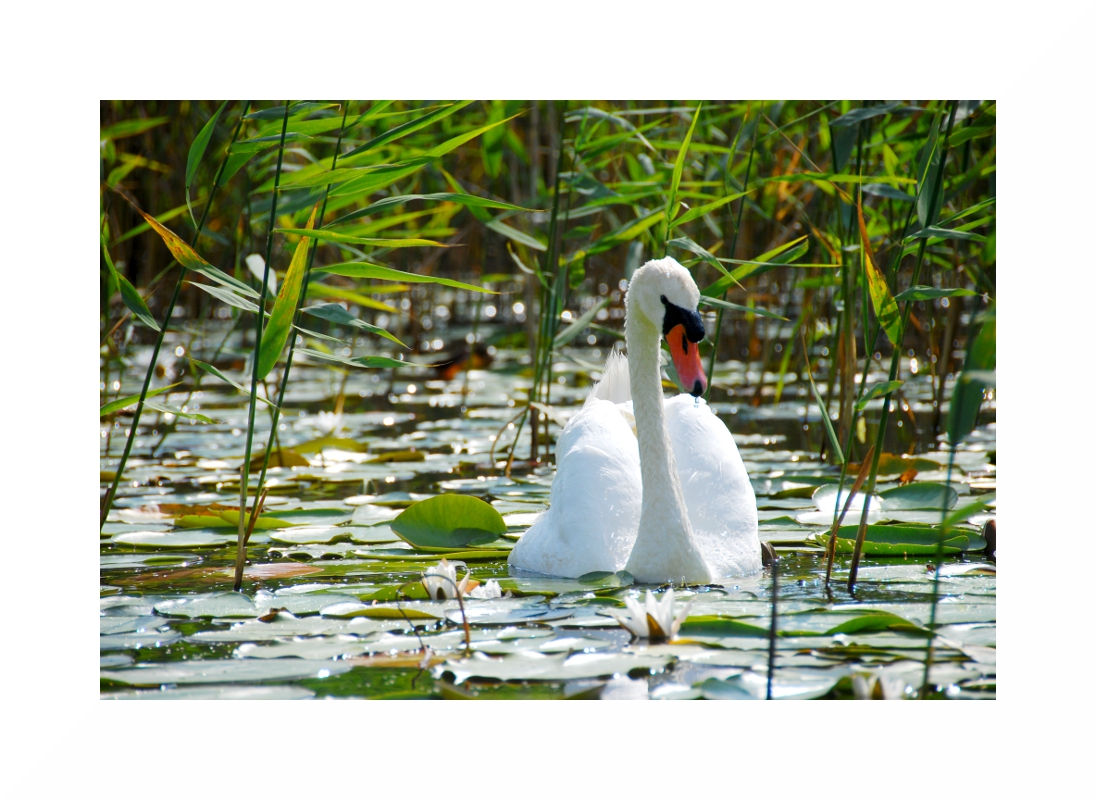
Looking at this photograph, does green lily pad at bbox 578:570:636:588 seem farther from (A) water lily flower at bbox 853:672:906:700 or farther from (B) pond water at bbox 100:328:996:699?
(A) water lily flower at bbox 853:672:906:700

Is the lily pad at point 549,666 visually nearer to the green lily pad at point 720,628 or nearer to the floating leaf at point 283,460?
the green lily pad at point 720,628

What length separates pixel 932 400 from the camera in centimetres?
610

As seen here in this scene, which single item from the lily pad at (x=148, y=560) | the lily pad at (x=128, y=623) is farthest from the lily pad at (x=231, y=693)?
the lily pad at (x=148, y=560)

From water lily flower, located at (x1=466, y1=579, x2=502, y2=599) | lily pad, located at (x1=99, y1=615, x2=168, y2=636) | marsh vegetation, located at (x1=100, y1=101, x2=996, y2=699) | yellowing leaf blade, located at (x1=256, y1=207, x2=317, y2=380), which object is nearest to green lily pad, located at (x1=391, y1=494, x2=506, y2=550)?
marsh vegetation, located at (x1=100, y1=101, x2=996, y2=699)

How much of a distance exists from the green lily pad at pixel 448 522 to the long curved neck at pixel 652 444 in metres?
0.75

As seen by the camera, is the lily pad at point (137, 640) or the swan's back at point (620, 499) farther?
the swan's back at point (620, 499)

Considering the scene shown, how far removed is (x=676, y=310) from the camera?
3520 millimetres

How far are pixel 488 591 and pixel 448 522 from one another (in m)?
0.79

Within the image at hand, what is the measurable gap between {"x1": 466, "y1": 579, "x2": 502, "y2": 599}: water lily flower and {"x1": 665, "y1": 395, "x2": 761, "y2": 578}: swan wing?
2.39 ft

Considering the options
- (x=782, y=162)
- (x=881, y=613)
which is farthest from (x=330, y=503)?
(x=782, y=162)

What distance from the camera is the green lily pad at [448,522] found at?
4.16m

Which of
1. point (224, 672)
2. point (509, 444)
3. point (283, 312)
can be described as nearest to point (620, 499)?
point (283, 312)

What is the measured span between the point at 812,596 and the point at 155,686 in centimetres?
184
